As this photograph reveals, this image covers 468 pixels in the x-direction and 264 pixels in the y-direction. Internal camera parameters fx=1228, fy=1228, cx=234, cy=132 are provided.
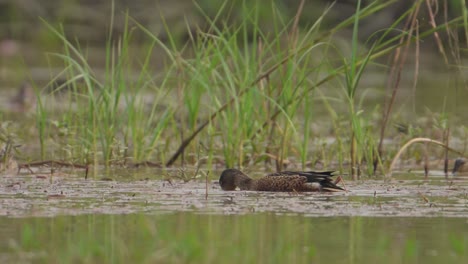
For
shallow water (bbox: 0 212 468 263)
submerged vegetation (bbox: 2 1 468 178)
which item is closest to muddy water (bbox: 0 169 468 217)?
shallow water (bbox: 0 212 468 263)

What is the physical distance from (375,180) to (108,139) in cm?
212

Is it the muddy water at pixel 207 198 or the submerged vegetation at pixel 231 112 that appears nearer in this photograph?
the muddy water at pixel 207 198

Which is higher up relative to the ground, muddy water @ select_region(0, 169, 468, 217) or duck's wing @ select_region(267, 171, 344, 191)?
duck's wing @ select_region(267, 171, 344, 191)

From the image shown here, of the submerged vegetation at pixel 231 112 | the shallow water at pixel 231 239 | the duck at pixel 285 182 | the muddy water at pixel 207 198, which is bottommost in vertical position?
the shallow water at pixel 231 239

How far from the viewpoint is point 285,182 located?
795 cm

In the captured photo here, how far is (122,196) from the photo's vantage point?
758 centimetres

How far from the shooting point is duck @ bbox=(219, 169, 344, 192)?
308 inches

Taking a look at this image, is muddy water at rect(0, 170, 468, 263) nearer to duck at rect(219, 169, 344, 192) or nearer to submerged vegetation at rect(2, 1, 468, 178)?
duck at rect(219, 169, 344, 192)

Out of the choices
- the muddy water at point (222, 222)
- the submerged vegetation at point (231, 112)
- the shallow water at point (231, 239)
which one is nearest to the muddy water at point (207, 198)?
the muddy water at point (222, 222)

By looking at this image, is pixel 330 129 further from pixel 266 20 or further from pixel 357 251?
pixel 266 20

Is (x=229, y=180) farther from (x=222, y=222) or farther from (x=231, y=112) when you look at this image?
(x=222, y=222)

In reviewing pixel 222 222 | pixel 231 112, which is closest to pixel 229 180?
pixel 231 112

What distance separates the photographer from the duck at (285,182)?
7.81m

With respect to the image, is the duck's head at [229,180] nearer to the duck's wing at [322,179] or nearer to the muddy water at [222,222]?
the muddy water at [222,222]
